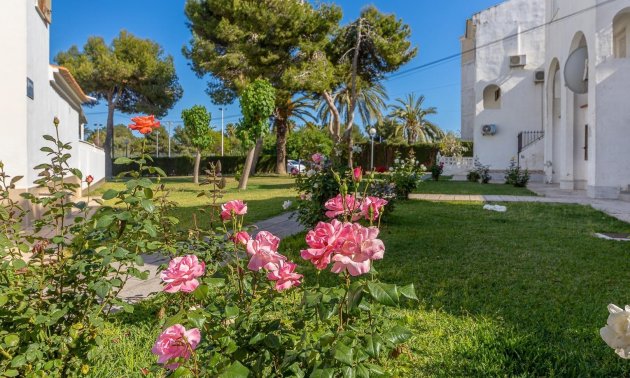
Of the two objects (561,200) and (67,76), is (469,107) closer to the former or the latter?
(561,200)

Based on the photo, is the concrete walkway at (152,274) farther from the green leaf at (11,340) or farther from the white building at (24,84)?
the white building at (24,84)

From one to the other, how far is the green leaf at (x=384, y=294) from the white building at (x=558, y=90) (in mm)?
10742

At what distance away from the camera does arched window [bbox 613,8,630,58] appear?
34.3ft

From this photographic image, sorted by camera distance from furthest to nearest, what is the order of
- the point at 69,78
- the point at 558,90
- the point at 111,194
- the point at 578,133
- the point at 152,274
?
the point at 558,90, the point at 578,133, the point at 69,78, the point at 152,274, the point at 111,194

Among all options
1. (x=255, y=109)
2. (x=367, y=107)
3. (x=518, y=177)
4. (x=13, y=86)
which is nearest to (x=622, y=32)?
(x=518, y=177)

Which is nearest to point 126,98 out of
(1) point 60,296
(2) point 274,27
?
(2) point 274,27

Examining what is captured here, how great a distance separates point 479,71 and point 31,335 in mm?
21187

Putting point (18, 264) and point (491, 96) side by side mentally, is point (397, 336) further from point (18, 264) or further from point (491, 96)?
point (491, 96)

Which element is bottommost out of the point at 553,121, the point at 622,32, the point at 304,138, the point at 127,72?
the point at 553,121

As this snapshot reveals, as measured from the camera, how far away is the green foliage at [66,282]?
1653 mm

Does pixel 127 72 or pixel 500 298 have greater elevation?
pixel 127 72

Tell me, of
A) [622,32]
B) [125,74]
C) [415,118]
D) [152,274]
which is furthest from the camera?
[415,118]

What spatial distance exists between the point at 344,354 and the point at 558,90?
16596 millimetres

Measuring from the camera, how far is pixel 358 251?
4.07 ft
